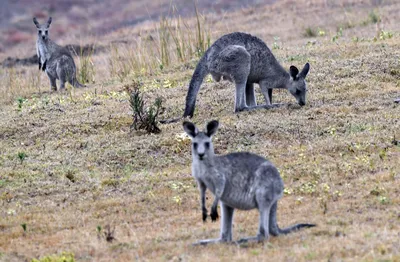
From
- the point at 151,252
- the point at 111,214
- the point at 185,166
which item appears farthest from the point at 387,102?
the point at 151,252

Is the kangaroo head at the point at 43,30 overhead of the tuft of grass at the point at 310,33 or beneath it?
overhead

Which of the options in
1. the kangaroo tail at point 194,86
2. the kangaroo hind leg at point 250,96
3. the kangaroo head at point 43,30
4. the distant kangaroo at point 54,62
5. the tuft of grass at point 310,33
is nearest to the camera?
the kangaroo tail at point 194,86

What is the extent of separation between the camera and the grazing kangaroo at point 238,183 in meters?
7.74

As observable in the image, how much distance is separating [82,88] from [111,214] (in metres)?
8.49

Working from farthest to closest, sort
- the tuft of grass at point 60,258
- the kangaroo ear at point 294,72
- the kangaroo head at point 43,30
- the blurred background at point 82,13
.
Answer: the blurred background at point 82,13 → the kangaroo head at point 43,30 → the kangaroo ear at point 294,72 → the tuft of grass at point 60,258

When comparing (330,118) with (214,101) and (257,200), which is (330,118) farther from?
(257,200)

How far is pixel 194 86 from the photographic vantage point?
13.3 meters

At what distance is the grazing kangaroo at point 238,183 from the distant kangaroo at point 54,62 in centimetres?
1050

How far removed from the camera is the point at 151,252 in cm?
800

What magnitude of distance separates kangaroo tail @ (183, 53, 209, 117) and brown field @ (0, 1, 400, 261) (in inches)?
11.3

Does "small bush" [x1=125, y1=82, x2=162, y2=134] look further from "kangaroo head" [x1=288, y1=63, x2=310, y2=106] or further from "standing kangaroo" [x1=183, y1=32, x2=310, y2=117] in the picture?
"kangaroo head" [x1=288, y1=63, x2=310, y2=106]

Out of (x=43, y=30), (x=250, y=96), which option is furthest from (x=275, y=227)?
(x=43, y=30)

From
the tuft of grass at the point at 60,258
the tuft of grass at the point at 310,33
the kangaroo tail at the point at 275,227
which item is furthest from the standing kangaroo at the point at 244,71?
the tuft of grass at the point at 310,33

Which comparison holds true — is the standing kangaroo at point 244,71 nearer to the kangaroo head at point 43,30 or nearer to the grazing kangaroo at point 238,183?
the grazing kangaroo at point 238,183
